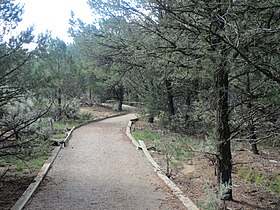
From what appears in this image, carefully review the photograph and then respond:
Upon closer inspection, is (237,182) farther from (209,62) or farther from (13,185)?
(13,185)

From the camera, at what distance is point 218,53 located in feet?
14.8

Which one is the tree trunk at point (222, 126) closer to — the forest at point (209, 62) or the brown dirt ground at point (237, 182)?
the forest at point (209, 62)

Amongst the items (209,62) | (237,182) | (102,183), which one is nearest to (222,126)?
(209,62)

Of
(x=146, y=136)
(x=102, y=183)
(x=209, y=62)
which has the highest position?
(x=209, y=62)

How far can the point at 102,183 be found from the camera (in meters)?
7.46

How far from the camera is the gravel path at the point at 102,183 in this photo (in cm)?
607

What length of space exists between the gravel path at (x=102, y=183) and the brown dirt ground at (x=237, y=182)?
24.9 inches

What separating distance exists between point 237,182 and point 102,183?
11.3 feet

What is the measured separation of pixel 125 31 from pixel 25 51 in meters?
4.58

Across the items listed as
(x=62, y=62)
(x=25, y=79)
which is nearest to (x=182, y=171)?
(x=25, y=79)

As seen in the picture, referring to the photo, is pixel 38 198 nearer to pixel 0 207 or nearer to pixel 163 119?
pixel 0 207

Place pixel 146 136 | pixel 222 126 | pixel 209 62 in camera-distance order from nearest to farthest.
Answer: pixel 209 62, pixel 222 126, pixel 146 136

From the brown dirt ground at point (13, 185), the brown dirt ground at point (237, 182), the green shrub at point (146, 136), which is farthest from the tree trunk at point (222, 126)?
the green shrub at point (146, 136)

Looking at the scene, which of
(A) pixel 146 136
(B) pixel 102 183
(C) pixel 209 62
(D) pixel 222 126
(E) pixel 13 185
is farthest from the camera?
(A) pixel 146 136
